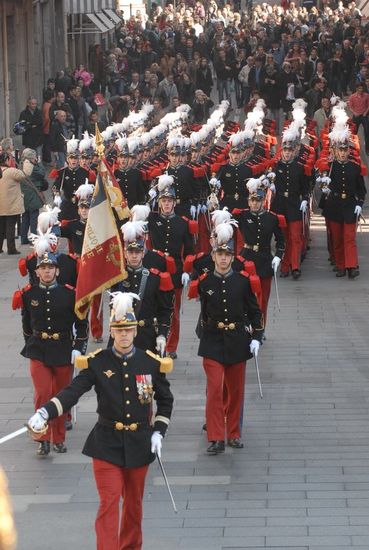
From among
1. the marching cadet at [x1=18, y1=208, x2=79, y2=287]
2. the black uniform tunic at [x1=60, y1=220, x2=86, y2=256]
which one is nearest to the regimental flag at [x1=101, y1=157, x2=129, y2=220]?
the black uniform tunic at [x1=60, y1=220, x2=86, y2=256]

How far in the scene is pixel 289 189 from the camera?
21375 millimetres

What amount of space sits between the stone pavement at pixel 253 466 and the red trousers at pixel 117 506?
638mm

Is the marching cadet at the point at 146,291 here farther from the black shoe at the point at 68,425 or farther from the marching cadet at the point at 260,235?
the marching cadet at the point at 260,235

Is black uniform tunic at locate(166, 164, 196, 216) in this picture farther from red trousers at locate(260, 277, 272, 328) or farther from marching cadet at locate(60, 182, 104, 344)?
red trousers at locate(260, 277, 272, 328)

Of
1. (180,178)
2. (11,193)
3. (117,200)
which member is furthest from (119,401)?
(11,193)

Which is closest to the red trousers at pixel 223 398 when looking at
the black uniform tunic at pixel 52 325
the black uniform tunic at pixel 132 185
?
the black uniform tunic at pixel 52 325

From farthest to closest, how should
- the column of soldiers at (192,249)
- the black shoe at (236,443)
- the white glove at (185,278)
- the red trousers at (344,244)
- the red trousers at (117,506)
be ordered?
the red trousers at (344,244) → the white glove at (185,278) → the black shoe at (236,443) → the column of soldiers at (192,249) → the red trousers at (117,506)

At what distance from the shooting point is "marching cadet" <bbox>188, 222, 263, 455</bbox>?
12.7m

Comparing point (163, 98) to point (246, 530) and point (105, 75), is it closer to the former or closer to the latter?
point (105, 75)

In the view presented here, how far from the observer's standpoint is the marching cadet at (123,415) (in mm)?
9812

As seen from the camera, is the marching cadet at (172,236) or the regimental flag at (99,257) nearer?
the regimental flag at (99,257)

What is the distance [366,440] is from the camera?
13.0 metres

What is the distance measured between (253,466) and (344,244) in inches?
358

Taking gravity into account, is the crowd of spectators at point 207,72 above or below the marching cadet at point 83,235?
below
